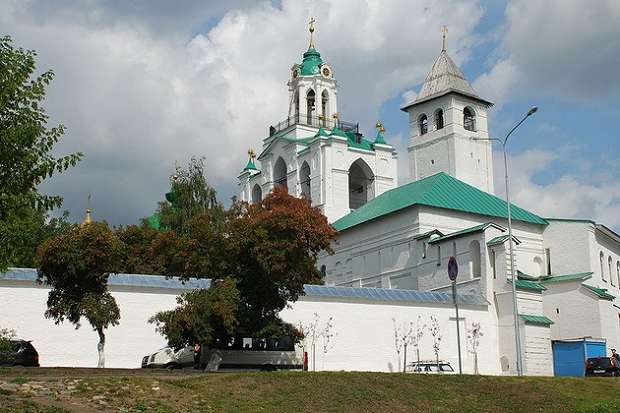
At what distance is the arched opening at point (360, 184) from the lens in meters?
73.4

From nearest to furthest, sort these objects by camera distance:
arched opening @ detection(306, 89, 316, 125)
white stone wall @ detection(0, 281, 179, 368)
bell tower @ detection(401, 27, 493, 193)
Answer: white stone wall @ detection(0, 281, 179, 368), bell tower @ detection(401, 27, 493, 193), arched opening @ detection(306, 89, 316, 125)

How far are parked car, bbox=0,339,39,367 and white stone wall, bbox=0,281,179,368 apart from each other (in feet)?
11.4

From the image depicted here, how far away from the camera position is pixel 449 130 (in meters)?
71.5

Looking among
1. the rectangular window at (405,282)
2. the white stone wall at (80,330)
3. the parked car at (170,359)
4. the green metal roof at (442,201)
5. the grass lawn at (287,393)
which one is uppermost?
the green metal roof at (442,201)

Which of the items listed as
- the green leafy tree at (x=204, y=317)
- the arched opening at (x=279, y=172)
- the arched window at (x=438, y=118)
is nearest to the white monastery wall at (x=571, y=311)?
the green leafy tree at (x=204, y=317)

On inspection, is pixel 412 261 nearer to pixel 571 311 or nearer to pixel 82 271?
pixel 571 311

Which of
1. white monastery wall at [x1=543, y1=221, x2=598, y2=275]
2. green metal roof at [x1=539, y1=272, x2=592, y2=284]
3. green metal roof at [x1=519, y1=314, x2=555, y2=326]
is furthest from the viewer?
white monastery wall at [x1=543, y1=221, x2=598, y2=275]

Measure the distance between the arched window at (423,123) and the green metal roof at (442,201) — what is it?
14.8 metres

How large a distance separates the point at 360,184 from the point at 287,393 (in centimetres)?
5284

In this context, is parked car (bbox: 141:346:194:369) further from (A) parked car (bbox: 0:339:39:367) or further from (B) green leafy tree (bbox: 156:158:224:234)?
(B) green leafy tree (bbox: 156:158:224:234)

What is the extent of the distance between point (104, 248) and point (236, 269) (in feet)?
16.0

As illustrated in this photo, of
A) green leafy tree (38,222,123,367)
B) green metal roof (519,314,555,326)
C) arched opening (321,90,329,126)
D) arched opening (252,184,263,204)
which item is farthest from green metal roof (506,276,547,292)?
arched opening (252,184,263,204)

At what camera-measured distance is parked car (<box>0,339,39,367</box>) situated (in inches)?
1131

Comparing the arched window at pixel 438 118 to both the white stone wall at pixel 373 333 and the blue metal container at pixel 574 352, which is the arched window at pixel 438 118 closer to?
the blue metal container at pixel 574 352
